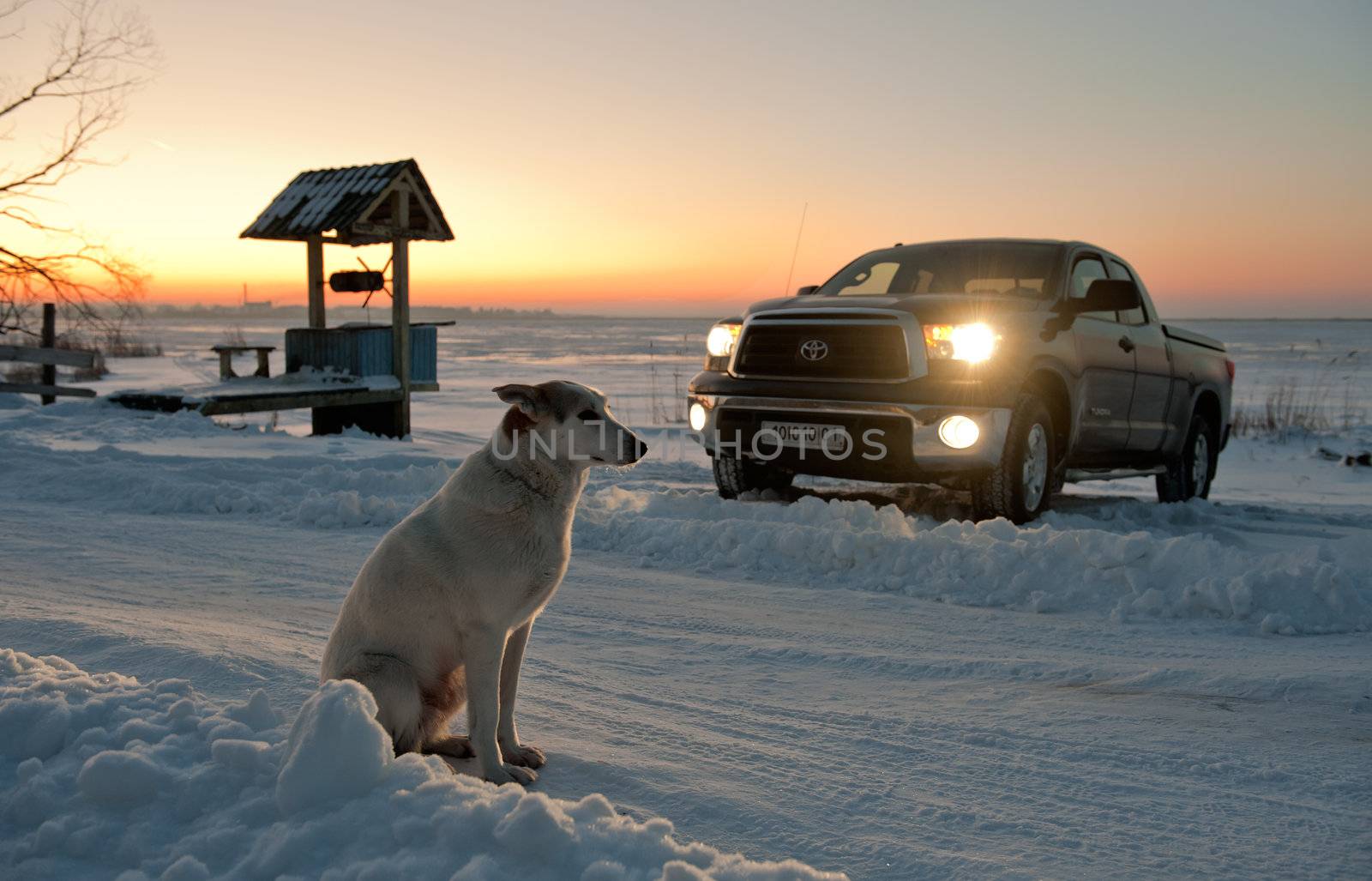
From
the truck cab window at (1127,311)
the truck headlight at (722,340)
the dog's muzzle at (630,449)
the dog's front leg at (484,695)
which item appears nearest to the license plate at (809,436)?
the truck headlight at (722,340)

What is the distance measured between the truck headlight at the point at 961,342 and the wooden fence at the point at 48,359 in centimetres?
1622

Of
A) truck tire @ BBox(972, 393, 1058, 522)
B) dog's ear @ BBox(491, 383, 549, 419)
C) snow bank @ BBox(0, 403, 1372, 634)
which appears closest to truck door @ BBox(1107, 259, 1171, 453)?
snow bank @ BBox(0, 403, 1372, 634)

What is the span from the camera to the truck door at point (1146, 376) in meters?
9.10

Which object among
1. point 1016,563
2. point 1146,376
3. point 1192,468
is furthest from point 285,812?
point 1192,468

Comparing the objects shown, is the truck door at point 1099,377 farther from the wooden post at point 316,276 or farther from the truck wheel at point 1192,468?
the wooden post at point 316,276

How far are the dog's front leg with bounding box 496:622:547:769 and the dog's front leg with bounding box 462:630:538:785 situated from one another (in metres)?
0.19

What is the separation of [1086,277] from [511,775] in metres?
7.55

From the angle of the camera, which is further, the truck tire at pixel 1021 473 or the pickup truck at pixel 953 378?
the truck tire at pixel 1021 473

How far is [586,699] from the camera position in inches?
166

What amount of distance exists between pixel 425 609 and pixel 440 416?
710 inches

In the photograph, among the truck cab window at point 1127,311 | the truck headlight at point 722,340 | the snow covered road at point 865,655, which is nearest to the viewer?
the snow covered road at point 865,655

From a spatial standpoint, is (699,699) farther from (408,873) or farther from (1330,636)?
(1330,636)

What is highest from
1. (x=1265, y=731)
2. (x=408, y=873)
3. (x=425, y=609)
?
(x=425, y=609)

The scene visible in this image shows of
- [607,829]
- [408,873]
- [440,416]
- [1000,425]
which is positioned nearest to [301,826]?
[408,873]
